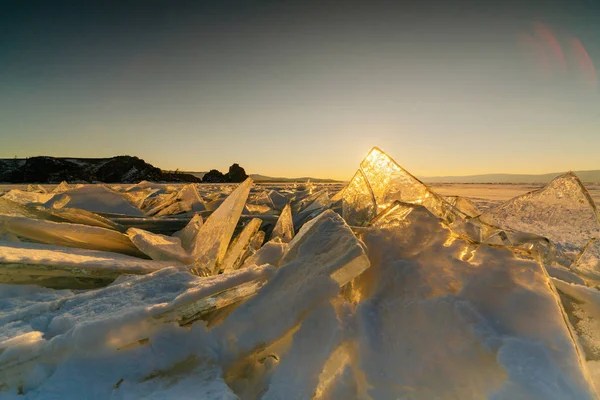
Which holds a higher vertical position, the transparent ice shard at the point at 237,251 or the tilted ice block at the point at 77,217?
the tilted ice block at the point at 77,217

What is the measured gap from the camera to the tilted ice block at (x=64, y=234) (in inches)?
52.0

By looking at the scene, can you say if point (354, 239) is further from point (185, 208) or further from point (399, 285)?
point (185, 208)

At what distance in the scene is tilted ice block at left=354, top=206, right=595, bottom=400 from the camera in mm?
578

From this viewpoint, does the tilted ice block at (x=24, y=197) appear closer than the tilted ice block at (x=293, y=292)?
No

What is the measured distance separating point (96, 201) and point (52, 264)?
63.0 inches

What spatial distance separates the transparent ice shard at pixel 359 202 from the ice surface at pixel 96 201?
1.62 metres

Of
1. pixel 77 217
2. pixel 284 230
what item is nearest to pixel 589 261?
pixel 284 230

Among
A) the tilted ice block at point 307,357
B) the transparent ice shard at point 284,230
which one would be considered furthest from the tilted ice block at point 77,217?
the tilted ice block at point 307,357

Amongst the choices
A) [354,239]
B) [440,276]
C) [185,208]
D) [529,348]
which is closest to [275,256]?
[354,239]

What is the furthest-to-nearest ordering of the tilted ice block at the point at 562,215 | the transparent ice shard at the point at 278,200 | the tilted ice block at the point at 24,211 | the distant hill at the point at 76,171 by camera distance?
1. the distant hill at the point at 76,171
2. the transparent ice shard at the point at 278,200
3. the tilted ice block at the point at 24,211
4. the tilted ice block at the point at 562,215

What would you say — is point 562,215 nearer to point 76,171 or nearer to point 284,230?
point 284,230

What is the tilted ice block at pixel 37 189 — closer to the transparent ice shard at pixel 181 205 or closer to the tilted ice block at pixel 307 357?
the transparent ice shard at pixel 181 205

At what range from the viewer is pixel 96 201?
8.07 ft

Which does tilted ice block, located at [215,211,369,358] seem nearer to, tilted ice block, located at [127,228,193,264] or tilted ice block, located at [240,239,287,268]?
tilted ice block, located at [240,239,287,268]
